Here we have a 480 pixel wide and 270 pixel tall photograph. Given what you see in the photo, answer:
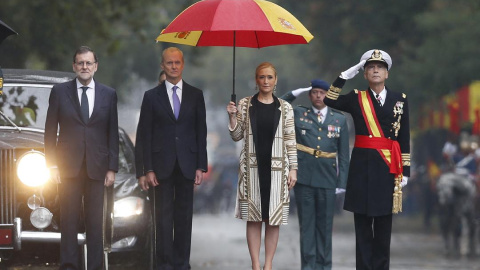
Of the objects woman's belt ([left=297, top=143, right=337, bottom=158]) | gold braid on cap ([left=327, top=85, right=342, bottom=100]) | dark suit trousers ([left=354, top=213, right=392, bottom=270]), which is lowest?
dark suit trousers ([left=354, top=213, right=392, bottom=270])

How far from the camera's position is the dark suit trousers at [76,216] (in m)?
9.94

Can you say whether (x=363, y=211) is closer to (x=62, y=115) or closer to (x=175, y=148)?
(x=175, y=148)

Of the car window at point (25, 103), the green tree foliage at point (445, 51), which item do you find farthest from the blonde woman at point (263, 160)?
the green tree foliage at point (445, 51)

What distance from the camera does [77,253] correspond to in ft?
32.8

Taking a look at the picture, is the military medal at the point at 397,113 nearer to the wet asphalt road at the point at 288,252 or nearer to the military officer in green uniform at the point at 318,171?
the military officer in green uniform at the point at 318,171

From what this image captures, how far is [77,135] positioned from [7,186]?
3.54 feet

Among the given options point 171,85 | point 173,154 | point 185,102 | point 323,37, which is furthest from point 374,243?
point 323,37

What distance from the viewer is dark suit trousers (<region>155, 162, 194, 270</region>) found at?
1031 centimetres

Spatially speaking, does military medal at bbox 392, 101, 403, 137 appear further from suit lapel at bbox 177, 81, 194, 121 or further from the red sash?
suit lapel at bbox 177, 81, 194, 121

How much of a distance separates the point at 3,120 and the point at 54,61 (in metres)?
14.6

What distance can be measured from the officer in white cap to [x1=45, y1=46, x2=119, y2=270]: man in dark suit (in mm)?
1870

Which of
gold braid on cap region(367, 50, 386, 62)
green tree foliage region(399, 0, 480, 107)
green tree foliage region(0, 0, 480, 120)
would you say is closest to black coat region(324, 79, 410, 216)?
gold braid on cap region(367, 50, 386, 62)

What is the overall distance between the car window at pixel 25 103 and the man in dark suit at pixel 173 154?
5.44 feet

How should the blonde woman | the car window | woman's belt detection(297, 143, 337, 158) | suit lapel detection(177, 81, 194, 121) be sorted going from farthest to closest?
woman's belt detection(297, 143, 337, 158), the car window, the blonde woman, suit lapel detection(177, 81, 194, 121)
